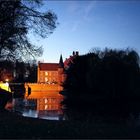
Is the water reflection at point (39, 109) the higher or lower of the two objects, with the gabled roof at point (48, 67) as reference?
lower

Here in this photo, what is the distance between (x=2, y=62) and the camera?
23953 mm

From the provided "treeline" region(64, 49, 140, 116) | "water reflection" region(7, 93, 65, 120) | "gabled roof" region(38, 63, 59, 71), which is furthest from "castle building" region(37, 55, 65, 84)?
"water reflection" region(7, 93, 65, 120)

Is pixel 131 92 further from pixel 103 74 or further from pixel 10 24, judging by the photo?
pixel 10 24

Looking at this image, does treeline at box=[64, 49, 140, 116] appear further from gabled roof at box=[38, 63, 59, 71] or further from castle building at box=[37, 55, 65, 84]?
gabled roof at box=[38, 63, 59, 71]

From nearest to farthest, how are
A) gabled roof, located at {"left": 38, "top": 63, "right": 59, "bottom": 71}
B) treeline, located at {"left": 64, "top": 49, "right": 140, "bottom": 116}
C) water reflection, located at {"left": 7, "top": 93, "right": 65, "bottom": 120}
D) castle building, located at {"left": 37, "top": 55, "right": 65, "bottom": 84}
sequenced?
water reflection, located at {"left": 7, "top": 93, "right": 65, "bottom": 120} < treeline, located at {"left": 64, "top": 49, "right": 140, "bottom": 116} < castle building, located at {"left": 37, "top": 55, "right": 65, "bottom": 84} < gabled roof, located at {"left": 38, "top": 63, "right": 59, "bottom": 71}

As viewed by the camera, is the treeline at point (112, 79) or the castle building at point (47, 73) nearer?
the treeline at point (112, 79)

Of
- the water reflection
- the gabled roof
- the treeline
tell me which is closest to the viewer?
the water reflection

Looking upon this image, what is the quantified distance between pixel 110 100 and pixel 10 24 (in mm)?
34875

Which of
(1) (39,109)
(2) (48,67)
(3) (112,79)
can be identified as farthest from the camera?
(2) (48,67)

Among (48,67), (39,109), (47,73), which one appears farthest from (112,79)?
(48,67)

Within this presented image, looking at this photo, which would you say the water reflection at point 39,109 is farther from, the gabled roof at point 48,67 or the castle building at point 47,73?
the gabled roof at point 48,67

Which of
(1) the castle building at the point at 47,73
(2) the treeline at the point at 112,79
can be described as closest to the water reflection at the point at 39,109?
(2) the treeline at the point at 112,79

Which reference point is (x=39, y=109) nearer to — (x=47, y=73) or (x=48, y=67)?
(x=47, y=73)

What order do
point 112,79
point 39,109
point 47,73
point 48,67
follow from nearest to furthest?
point 39,109
point 112,79
point 47,73
point 48,67
